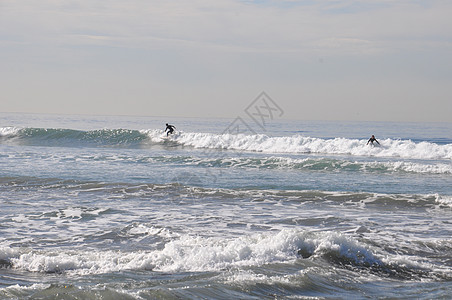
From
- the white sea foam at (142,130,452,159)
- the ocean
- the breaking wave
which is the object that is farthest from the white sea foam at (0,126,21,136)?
the breaking wave

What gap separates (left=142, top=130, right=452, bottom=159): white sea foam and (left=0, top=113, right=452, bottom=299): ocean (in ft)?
30.8

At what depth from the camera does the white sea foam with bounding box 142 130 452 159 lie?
3316cm

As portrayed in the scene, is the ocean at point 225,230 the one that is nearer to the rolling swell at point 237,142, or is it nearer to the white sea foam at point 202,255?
the white sea foam at point 202,255

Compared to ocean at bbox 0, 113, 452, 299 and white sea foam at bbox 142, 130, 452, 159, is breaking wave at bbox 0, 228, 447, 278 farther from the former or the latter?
white sea foam at bbox 142, 130, 452, 159

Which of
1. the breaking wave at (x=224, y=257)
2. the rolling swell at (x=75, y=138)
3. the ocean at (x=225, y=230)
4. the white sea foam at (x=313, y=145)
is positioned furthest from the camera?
the rolling swell at (x=75, y=138)

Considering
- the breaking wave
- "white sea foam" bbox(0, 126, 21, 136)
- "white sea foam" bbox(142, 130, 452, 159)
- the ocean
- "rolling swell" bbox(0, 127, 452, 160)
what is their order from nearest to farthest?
→ the ocean → the breaking wave → "white sea foam" bbox(142, 130, 452, 159) → "rolling swell" bbox(0, 127, 452, 160) → "white sea foam" bbox(0, 126, 21, 136)

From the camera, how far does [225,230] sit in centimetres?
1114

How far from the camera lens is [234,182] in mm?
19500

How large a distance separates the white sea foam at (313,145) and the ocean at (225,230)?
30.8 ft

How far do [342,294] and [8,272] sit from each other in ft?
16.4

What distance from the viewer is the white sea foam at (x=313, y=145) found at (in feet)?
109

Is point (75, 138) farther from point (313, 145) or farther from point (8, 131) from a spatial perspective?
point (313, 145)

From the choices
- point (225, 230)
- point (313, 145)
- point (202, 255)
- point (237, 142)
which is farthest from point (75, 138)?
point (202, 255)

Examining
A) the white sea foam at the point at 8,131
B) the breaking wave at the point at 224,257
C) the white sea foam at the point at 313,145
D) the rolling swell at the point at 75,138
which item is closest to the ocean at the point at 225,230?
the breaking wave at the point at 224,257
